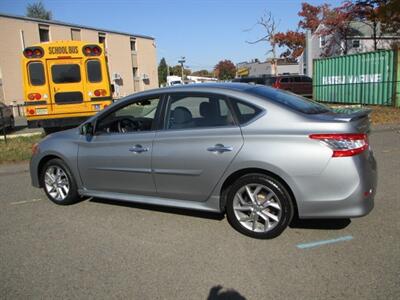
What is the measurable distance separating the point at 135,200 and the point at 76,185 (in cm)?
106

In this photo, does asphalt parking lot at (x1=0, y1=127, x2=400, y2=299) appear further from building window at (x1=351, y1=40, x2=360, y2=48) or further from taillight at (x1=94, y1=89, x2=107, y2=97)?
building window at (x1=351, y1=40, x2=360, y2=48)

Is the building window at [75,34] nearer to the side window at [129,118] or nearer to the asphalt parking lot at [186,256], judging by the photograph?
the side window at [129,118]

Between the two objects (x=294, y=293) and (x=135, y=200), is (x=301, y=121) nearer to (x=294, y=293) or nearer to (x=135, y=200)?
(x=294, y=293)

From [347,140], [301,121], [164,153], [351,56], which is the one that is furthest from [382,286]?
[351,56]

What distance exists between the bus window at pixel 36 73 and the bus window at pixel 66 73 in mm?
328

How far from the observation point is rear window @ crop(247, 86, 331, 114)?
4.29m

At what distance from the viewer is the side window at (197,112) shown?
4410 millimetres

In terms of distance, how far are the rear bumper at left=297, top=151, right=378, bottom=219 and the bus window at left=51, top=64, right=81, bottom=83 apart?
10.5 metres

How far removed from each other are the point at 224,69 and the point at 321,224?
137 meters

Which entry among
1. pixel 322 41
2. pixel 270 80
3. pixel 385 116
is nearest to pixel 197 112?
pixel 385 116

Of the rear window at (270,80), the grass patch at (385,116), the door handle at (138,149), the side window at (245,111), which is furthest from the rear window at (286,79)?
the side window at (245,111)

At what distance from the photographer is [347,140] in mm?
3807

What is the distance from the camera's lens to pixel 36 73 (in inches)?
488

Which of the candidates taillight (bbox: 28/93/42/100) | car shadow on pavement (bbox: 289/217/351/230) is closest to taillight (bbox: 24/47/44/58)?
taillight (bbox: 28/93/42/100)
